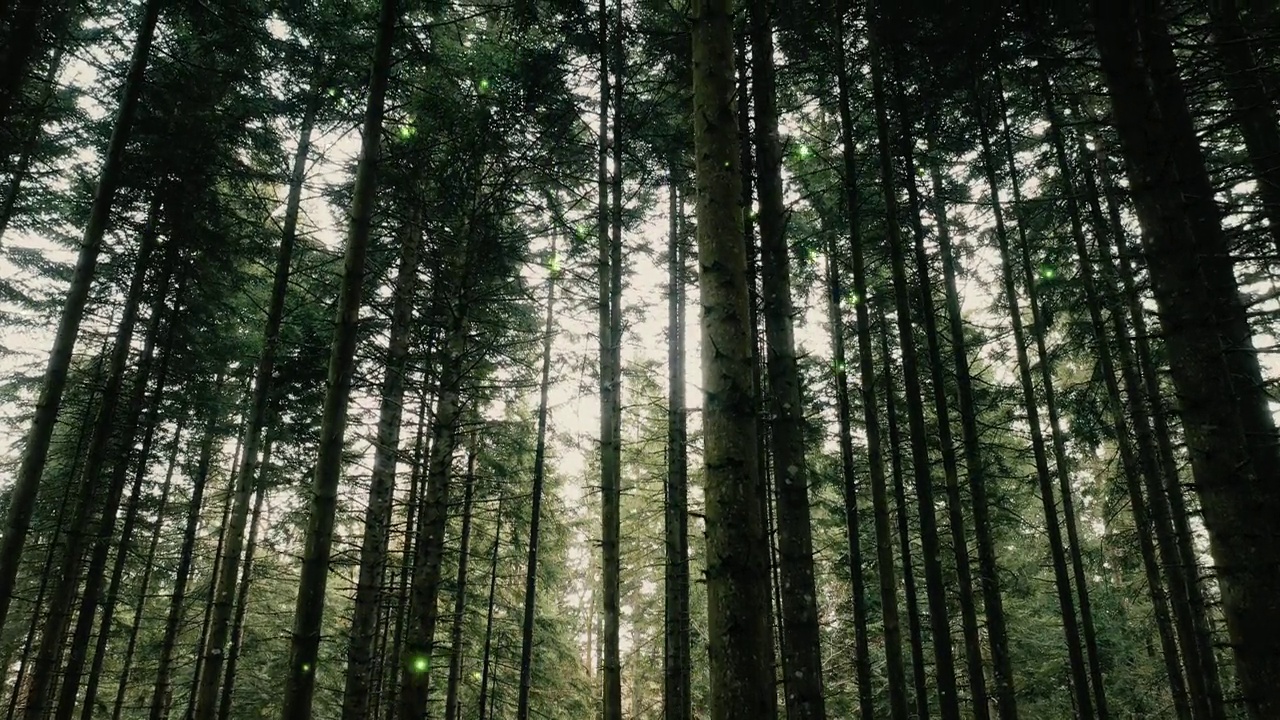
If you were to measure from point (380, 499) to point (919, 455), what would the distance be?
8327mm

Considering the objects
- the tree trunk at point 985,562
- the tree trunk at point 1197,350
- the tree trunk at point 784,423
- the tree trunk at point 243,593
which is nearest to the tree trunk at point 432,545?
the tree trunk at point 784,423

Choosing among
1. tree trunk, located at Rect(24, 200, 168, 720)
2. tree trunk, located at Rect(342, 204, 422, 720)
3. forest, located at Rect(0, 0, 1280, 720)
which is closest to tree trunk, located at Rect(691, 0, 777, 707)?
forest, located at Rect(0, 0, 1280, 720)

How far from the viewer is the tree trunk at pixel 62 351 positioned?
6.37 m

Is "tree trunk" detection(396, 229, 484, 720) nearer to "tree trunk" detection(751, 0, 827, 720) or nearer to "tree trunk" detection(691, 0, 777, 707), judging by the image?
"tree trunk" detection(751, 0, 827, 720)

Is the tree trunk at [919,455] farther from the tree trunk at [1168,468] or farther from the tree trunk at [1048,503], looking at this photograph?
the tree trunk at [1168,468]

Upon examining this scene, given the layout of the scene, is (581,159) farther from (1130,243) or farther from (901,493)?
(1130,243)

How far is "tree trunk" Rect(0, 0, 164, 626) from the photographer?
251 inches

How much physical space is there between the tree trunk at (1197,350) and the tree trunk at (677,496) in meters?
7.65

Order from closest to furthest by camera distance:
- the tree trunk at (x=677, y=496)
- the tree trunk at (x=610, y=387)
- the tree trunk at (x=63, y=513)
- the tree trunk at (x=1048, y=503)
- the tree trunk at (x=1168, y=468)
A: the tree trunk at (x=610, y=387)
the tree trunk at (x=1168, y=468)
the tree trunk at (x=1048, y=503)
the tree trunk at (x=677, y=496)
the tree trunk at (x=63, y=513)

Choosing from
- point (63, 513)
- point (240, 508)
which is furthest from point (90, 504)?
point (63, 513)

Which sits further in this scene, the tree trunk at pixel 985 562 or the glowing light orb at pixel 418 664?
the tree trunk at pixel 985 562

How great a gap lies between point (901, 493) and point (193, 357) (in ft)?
56.8

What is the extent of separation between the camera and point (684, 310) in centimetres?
1460

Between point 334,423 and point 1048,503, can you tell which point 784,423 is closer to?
point 334,423
